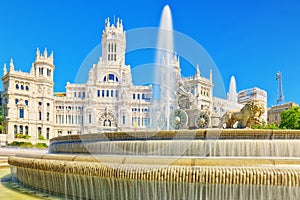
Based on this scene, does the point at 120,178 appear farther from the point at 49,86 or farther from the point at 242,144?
the point at 49,86

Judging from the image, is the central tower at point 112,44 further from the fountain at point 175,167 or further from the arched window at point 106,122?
the fountain at point 175,167

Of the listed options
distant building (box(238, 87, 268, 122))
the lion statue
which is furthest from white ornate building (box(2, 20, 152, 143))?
the lion statue

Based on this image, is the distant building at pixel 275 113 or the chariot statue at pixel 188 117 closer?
the chariot statue at pixel 188 117

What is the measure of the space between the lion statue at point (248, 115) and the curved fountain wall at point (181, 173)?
11.2 ft

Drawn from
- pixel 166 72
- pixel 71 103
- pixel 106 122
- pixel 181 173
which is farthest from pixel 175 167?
pixel 71 103

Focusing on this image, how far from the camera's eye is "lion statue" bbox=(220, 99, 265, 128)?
12.9m

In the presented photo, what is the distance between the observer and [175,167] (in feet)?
21.6

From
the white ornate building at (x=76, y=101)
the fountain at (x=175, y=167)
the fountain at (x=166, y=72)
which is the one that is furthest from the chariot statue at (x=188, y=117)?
the white ornate building at (x=76, y=101)

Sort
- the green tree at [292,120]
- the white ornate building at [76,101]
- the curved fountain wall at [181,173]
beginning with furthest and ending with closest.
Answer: the white ornate building at [76,101] < the green tree at [292,120] < the curved fountain wall at [181,173]

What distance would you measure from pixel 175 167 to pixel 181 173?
0.20 metres

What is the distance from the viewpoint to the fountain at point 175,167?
6.25 metres

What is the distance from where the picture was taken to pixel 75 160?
8.42 meters

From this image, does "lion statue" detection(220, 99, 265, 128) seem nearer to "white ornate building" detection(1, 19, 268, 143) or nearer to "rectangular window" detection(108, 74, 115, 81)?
"white ornate building" detection(1, 19, 268, 143)

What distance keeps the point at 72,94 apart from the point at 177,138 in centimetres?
7599
